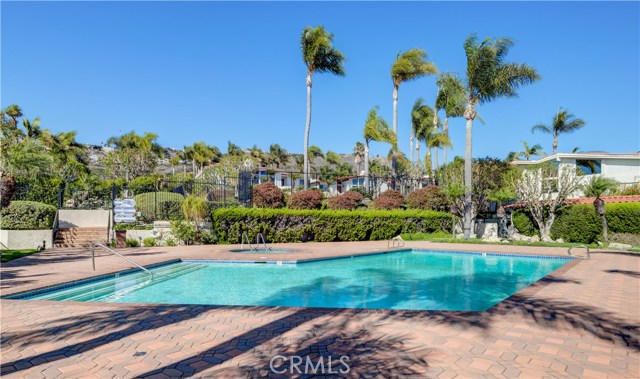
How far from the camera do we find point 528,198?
64.9ft

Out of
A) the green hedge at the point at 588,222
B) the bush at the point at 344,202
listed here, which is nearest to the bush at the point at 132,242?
the bush at the point at 344,202

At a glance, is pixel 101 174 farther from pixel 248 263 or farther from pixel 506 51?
pixel 506 51

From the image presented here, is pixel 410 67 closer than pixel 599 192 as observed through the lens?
No

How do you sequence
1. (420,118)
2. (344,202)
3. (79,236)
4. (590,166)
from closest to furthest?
(79,236)
(344,202)
(590,166)
(420,118)

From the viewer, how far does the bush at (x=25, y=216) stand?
14.7 metres

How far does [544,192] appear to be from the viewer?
20172 mm

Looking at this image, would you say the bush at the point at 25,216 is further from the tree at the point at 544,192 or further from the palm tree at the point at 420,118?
the palm tree at the point at 420,118

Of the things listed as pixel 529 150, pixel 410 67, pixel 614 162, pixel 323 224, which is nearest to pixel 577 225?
pixel 323 224

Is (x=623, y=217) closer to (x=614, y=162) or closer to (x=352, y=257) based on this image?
(x=352, y=257)

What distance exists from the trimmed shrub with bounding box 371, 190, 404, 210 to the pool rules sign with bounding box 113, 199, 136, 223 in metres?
13.3

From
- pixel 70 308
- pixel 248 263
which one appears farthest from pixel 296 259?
pixel 70 308

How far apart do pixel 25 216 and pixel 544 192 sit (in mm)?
24412

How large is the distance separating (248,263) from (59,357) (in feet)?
28.2

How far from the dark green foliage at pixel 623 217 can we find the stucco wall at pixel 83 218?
23.6 m
